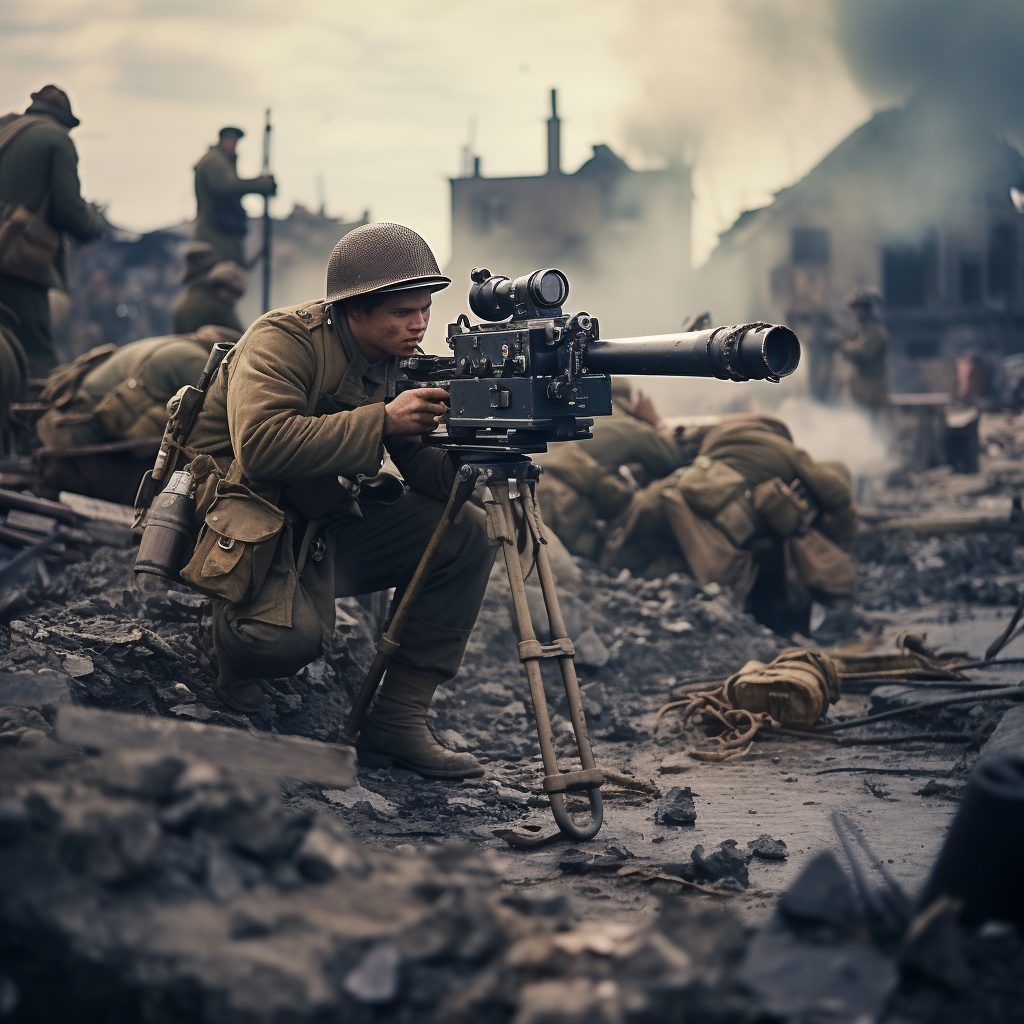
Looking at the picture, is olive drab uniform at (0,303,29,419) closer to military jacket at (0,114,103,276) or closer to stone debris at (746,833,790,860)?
military jacket at (0,114,103,276)

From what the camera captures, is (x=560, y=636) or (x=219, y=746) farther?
(x=560, y=636)

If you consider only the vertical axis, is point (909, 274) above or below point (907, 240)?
below

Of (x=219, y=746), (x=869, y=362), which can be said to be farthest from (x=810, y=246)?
(x=219, y=746)

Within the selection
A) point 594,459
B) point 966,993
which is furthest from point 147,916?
point 594,459

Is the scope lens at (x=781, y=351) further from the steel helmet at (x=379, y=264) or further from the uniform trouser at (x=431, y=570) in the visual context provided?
the uniform trouser at (x=431, y=570)

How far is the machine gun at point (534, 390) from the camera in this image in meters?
3.44

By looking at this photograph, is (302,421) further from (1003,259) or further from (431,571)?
(1003,259)

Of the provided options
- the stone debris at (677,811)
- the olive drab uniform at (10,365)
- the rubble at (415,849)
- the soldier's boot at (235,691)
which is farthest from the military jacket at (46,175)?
the stone debris at (677,811)

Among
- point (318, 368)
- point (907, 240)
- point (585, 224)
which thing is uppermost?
point (585, 224)

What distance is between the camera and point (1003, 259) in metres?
29.8

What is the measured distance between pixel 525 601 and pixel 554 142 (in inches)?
1250

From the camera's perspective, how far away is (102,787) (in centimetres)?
219

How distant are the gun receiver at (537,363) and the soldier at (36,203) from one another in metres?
5.50

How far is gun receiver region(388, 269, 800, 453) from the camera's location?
11.3ft
